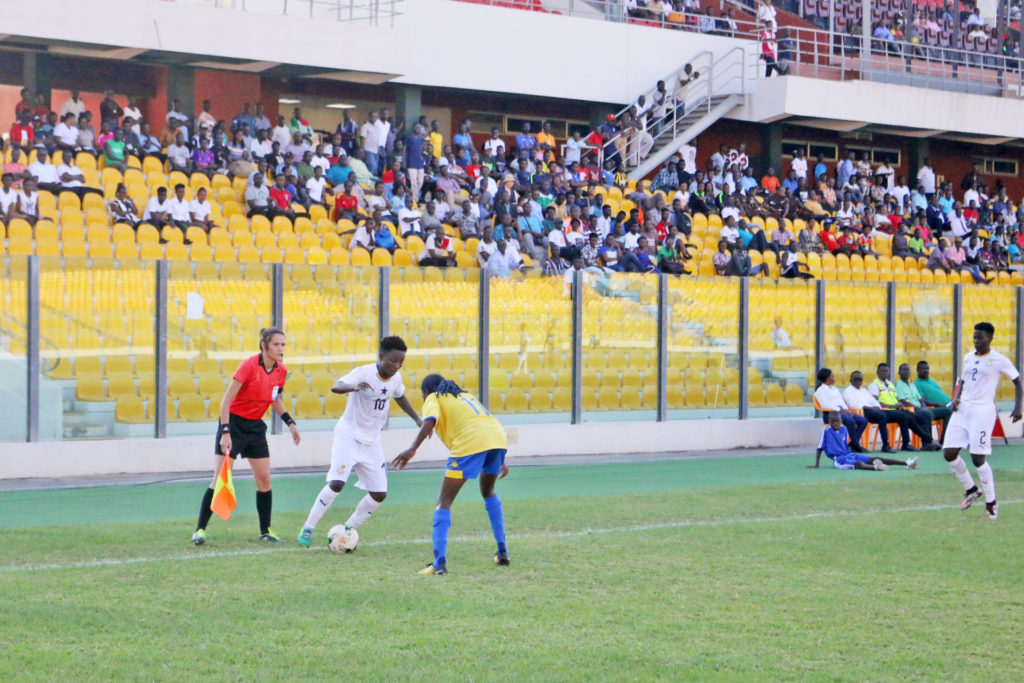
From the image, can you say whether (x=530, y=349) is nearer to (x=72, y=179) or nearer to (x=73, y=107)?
(x=72, y=179)

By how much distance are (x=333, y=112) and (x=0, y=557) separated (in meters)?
23.5

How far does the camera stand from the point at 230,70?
95.6 ft

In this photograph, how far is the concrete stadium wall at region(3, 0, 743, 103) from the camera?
25.4 metres

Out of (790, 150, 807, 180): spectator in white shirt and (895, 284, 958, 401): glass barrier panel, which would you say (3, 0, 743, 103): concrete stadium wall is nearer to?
(790, 150, 807, 180): spectator in white shirt

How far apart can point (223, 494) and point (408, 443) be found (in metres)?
7.67

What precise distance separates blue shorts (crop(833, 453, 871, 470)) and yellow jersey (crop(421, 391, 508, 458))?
9505 millimetres

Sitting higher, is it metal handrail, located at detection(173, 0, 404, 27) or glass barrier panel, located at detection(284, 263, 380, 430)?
metal handrail, located at detection(173, 0, 404, 27)

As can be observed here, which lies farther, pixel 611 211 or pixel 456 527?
pixel 611 211

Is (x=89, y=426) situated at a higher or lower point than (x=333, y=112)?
lower

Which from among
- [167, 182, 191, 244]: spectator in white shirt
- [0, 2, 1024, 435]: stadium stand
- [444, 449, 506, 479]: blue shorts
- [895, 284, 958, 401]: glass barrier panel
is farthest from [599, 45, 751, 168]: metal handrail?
[444, 449, 506, 479]: blue shorts

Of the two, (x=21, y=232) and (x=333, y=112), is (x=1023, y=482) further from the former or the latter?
(x=333, y=112)

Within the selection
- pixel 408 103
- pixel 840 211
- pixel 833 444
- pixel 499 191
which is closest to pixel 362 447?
pixel 833 444

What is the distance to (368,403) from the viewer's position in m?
10.8

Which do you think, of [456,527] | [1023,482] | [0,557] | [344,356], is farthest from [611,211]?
[0,557]
